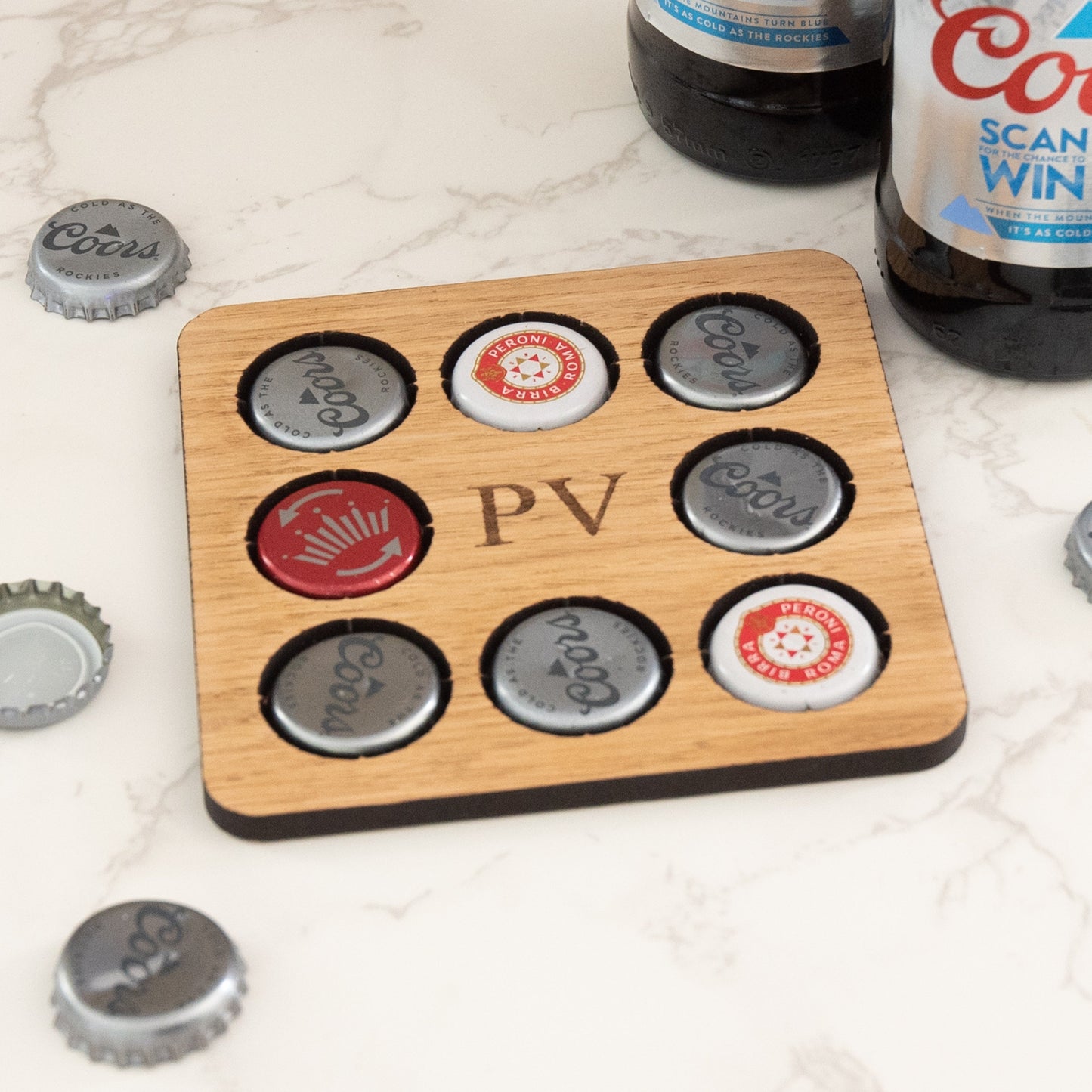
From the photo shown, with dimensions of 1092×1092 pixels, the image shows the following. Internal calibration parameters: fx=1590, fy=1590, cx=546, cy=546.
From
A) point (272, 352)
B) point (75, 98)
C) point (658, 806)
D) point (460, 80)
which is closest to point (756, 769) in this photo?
point (658, 806)

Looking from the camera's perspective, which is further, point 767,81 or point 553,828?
point 767,81

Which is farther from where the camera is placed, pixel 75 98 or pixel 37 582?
pixel 75 98

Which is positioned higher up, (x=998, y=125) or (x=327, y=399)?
(x=998, y=125)

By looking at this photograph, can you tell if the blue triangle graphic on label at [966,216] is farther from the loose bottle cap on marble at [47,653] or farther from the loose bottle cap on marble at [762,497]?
the loose bottle cap on marble at [47,653]

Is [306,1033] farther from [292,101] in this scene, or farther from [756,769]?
[292,101]

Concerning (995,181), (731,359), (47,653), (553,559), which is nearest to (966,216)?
(995,181)

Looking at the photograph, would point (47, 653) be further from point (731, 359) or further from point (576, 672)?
point (731, 359)
